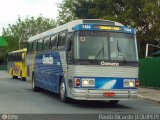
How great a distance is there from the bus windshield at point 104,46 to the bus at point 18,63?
2436 centimetres

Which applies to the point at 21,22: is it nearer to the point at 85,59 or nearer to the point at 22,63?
the point at 22,63

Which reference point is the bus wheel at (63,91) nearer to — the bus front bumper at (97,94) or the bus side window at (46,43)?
the bus front bumper at (97,94)

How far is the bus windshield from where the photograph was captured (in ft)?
53.6

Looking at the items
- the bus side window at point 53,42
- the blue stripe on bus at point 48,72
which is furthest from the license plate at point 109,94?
the bus side window at point 53,42

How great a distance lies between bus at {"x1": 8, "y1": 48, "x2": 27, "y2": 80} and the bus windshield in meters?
24.4

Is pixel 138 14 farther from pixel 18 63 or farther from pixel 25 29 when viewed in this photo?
pixel 25 29

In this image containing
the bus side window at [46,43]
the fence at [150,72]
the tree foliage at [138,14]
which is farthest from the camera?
the tree foliage at [138,14]

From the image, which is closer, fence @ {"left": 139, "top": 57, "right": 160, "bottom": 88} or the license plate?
the license plate

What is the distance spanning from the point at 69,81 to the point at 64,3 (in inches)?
2234

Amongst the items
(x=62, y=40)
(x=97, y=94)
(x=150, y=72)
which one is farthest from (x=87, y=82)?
(x=150, y=72)

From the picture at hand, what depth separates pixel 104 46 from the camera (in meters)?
16.5

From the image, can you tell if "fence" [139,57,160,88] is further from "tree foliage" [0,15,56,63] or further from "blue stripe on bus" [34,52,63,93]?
"tree foliage" [0,15,56,63]

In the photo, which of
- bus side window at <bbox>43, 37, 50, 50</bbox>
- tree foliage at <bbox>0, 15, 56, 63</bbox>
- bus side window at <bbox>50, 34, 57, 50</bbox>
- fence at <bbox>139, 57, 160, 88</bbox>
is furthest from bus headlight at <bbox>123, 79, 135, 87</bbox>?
tree foliage at <bbox>0, 15, 56, 63</bbox>

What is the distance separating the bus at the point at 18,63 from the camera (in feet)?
136
